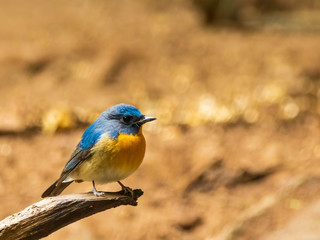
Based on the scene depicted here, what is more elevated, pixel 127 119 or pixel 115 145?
pixel 127 119

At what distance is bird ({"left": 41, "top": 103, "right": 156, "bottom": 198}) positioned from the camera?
372 centimetres

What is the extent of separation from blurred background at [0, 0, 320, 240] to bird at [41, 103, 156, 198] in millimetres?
2620

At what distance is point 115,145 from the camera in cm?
377

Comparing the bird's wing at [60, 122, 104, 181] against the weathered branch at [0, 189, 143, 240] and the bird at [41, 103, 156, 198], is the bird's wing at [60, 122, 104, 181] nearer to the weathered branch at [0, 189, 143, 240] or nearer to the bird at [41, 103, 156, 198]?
the bird at [41, 103, 156, 198]

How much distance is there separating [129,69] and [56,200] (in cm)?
600

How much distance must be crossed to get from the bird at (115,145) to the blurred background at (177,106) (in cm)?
262

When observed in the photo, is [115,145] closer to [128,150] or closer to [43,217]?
[128,150]

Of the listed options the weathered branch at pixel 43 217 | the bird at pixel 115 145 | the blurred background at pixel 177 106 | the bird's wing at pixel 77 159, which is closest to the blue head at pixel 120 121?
the bird at pixel 115 145

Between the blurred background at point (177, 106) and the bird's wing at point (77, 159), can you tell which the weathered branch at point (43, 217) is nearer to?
the bird's wing at point (77, 159)

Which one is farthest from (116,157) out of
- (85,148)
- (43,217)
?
(43,217)

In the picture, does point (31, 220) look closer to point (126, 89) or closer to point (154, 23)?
point (126, 89)

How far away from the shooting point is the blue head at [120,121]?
12.1ft

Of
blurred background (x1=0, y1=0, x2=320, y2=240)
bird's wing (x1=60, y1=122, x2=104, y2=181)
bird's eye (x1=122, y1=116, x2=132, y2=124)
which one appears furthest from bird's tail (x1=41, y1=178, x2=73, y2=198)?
blurred background (x1=0, y1=0, x2=320, y2=240)

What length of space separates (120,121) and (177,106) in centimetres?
491
